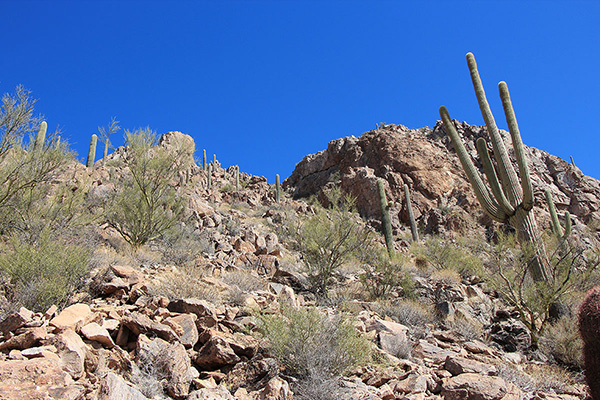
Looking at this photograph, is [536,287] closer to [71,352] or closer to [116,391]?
[116,391]

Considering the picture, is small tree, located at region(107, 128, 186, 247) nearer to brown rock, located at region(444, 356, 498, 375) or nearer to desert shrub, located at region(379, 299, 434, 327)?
desert shrub, located at region(379, 299, 434, 327)

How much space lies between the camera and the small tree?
10.0 meters

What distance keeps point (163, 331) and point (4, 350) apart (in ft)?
4.38

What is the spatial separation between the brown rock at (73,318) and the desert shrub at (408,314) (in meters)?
4.75

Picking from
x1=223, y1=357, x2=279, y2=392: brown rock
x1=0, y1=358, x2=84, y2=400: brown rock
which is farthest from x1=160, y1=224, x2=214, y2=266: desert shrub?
x1=0, y1=358, x2=84, y2=400: brown rock

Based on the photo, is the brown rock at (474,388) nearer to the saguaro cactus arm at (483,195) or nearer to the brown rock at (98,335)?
the brown rock at (98,335)

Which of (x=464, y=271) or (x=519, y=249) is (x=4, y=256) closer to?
(x=519, y=249)

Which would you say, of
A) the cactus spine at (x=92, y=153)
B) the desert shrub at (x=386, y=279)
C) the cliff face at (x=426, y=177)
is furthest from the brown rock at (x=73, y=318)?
the cliff face at (x=426, y=177)

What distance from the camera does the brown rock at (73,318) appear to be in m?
3.78

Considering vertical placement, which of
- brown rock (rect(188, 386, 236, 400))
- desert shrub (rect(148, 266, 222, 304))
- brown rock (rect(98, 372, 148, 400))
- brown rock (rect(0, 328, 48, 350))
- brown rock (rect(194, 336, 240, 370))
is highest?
desert shrub (rect(148, 266, 222, 304))

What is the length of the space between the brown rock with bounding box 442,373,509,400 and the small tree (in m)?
8.06

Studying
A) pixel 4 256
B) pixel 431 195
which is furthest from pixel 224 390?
pixel 431 195

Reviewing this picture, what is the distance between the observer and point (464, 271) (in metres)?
12.0

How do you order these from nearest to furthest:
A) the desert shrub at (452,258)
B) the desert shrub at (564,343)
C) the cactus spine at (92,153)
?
the desert shrub at (564,343) < the desert shrub at (452,258) < the cactus spine at (92,153)
